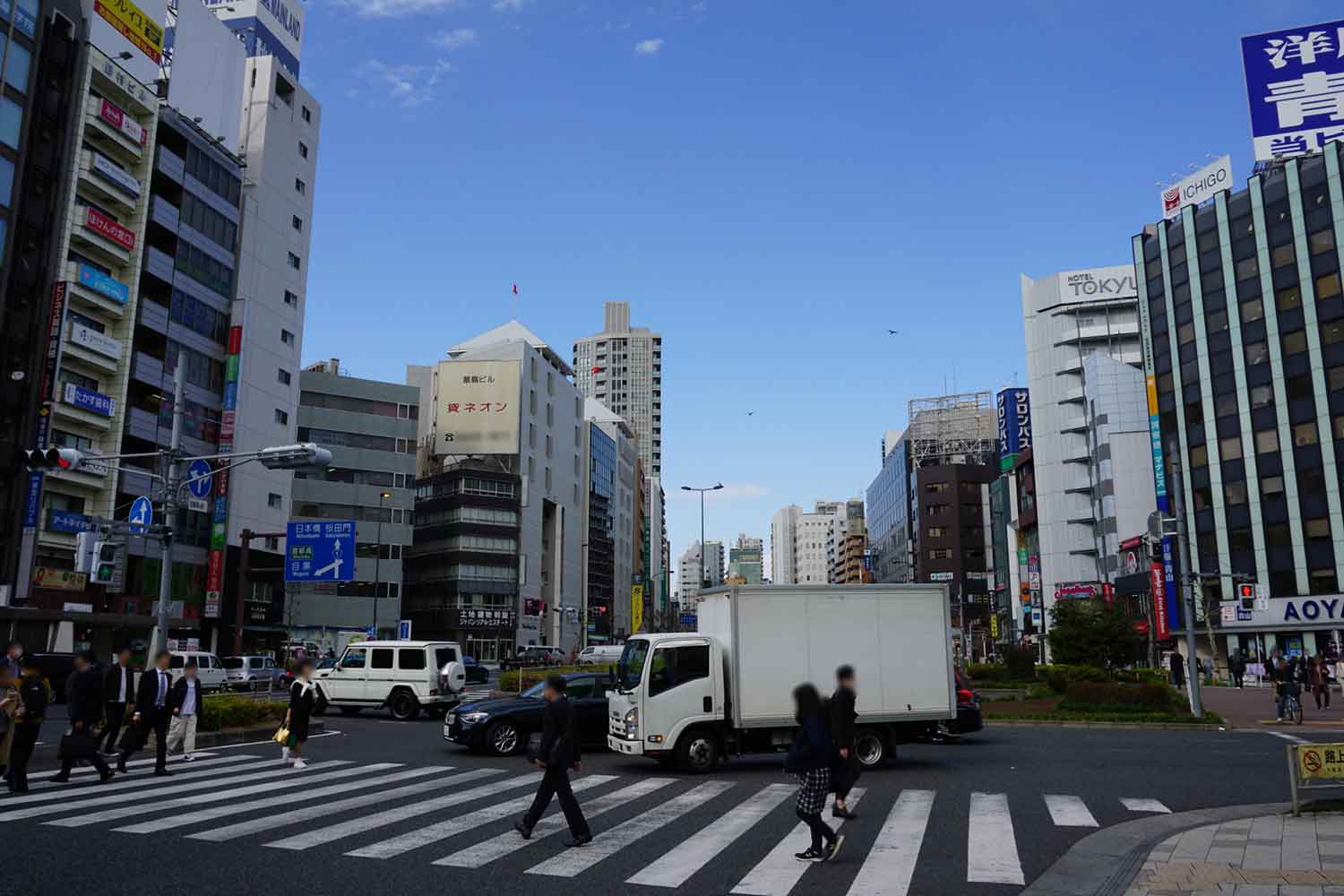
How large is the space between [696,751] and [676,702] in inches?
38.2

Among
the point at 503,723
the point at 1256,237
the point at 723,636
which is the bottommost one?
the point at 503,723

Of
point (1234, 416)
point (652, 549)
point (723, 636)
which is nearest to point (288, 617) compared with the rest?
point (723, 636)

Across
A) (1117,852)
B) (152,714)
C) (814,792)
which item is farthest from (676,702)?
(152,714)

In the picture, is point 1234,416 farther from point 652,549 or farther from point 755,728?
point 652,549

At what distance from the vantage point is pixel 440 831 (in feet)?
36.1

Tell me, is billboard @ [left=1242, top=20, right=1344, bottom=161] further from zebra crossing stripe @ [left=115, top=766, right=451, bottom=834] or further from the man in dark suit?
the man in dark suit

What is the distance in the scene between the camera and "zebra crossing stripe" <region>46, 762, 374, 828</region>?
447 inches

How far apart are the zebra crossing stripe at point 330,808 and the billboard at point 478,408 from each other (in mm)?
84935

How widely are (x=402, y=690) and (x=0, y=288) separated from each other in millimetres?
31428

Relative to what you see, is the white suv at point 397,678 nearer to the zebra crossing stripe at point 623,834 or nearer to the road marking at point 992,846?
the zebra crossing stripe at point 623,834

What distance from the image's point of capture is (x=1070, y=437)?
91.4 m

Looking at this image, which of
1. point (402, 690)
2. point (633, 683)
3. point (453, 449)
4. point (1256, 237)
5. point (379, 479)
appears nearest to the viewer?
point (633, 683)

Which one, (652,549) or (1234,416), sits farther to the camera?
(652,549)

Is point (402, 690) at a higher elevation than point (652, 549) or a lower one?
lower
